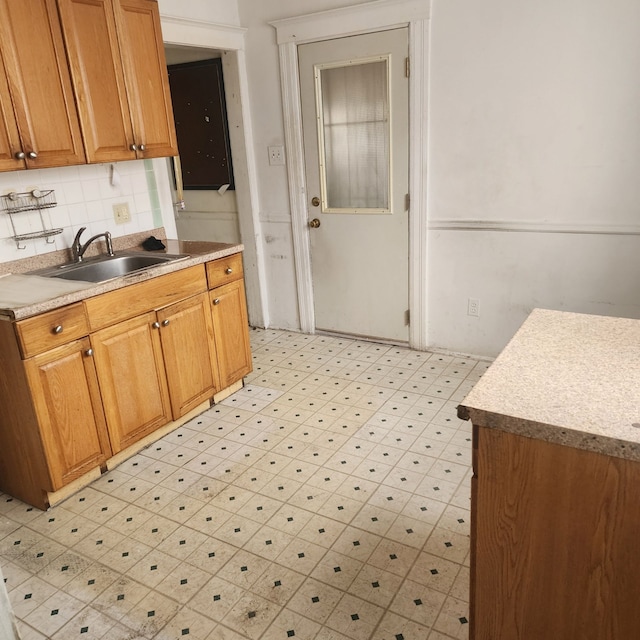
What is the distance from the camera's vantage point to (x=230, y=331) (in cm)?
318

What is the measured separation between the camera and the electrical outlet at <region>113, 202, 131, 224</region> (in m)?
3.12

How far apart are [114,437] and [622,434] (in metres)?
2.17

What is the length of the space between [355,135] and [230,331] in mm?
1544

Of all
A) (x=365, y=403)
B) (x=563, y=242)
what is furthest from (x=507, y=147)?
(x=365, y=403)

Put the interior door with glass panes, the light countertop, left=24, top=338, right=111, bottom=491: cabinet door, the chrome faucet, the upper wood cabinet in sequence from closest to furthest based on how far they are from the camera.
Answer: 1. the light countertop
2. left=24, top=338, right=111, bottom=491: cabinet door
3. the upper wood cabinet
4. the chrome faucet
5. the interior door with glass panes

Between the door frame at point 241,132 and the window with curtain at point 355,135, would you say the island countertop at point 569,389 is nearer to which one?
the window with curtain at point 355,135

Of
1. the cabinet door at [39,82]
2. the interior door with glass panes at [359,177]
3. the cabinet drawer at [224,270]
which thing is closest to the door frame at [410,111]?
the interior door with glass panes at [359,177]

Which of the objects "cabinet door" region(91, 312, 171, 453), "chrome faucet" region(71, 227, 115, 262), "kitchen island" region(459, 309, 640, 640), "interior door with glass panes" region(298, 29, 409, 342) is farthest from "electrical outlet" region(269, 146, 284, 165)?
"kitchen island" region(459, 309, 640, 640)

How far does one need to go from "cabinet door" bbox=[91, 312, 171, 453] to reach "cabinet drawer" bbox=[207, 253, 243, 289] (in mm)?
436

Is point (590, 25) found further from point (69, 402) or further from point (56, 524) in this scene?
point (56, 524)

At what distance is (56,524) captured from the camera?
2.28 metres

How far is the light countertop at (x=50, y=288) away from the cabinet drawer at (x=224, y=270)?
6 centimetres

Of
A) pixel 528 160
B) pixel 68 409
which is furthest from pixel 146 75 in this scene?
pixel 528 160

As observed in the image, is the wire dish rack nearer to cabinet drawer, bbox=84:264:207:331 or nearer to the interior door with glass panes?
cabinet drawer, bbox=84:264:207:331
